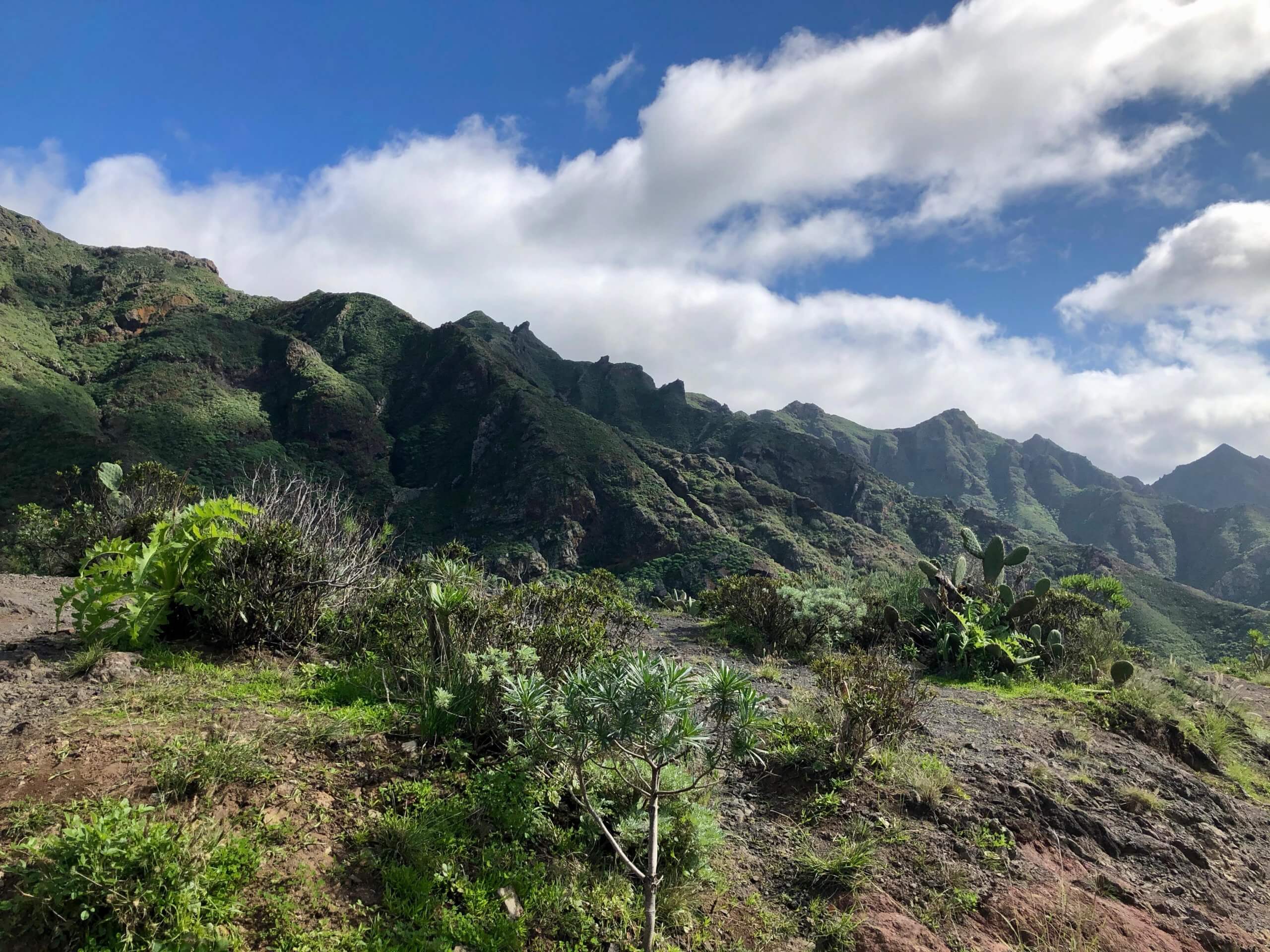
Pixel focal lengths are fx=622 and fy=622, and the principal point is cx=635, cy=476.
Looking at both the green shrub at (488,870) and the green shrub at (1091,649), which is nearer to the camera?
the green shrub at (488,870)

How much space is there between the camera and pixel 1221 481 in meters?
174

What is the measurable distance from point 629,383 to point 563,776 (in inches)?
4234

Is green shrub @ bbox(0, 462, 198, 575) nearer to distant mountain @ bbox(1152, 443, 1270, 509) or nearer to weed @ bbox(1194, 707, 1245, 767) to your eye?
weed @ bbox(1194, 707, 1245, 767)

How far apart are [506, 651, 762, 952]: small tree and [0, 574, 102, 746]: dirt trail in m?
2.56

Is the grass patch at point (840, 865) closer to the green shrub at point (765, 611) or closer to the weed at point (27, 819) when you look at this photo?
the weed at point (27, 819)

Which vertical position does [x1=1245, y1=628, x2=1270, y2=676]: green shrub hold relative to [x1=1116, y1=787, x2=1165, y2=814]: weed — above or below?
below

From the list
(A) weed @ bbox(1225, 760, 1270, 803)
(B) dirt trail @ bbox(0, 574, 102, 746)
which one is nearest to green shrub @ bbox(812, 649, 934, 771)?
(A) weed @ bbox(1225, 760, 1270, 803)

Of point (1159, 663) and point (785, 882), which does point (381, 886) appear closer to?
point (785, 882)

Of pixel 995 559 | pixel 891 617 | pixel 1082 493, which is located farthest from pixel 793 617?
pixel 1082 493

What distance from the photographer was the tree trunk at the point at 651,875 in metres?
2.76

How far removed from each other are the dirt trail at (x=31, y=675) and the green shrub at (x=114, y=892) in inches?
42.0

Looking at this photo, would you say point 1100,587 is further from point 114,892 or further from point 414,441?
point 414,441

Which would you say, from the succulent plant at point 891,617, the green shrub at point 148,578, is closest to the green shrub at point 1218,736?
the succulent plant at point 891,617

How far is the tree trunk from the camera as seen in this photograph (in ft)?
9.07
